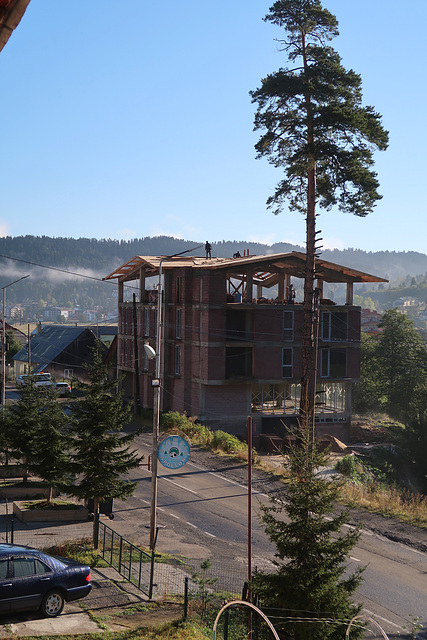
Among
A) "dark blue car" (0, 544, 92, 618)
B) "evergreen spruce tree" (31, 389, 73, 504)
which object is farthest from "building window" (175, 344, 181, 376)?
"dark blue car" (0, 544, 92, 618)

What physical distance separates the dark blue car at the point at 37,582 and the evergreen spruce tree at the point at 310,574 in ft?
15.8

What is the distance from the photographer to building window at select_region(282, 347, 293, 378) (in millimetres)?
51812

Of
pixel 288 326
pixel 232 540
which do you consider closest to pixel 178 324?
pixel 288 326

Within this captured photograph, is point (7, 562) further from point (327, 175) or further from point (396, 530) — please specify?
point (327, 175)

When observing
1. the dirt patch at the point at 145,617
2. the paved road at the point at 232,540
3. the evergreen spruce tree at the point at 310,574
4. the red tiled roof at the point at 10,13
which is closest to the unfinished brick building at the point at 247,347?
the paved road at the point at 232,540

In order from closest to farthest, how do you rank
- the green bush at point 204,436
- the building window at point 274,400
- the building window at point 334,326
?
the green bush at point 204,436 < the building window at point 274,400 < the building window at point 334,326

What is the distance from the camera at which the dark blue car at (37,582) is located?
1447cm

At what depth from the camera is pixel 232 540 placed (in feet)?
81.2

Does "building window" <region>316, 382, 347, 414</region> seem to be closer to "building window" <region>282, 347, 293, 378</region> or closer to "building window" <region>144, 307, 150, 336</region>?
"building window" <region>282, 347, 293, 378</region>

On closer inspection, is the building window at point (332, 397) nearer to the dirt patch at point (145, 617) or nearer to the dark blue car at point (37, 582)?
the dirt patch at point (145, 617)

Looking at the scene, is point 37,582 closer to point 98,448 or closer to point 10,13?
point 98,448

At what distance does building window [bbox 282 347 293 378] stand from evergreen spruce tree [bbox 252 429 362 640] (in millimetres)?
38395

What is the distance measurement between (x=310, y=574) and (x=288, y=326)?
39.7 m

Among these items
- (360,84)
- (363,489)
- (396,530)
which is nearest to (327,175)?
(360,84)
